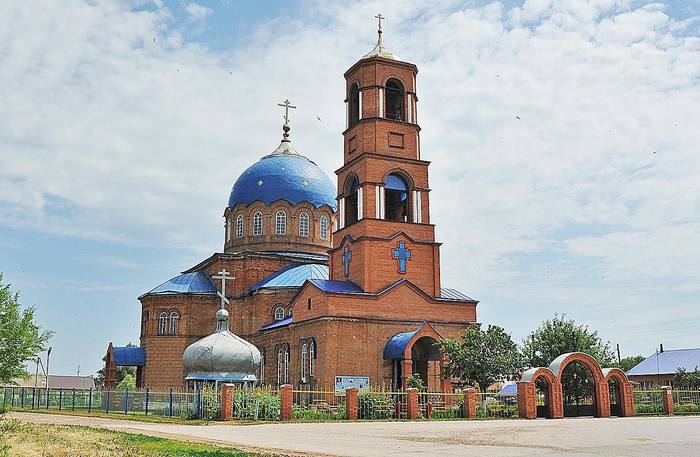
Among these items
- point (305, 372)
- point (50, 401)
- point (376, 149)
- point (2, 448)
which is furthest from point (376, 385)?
point (2, 448)

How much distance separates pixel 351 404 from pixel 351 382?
544 centimetres

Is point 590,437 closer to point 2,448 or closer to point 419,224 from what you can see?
point 2,448

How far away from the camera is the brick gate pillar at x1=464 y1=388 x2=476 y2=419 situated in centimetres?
2523

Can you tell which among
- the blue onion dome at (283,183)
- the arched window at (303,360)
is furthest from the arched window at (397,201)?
the blue onion dome at (283,183)

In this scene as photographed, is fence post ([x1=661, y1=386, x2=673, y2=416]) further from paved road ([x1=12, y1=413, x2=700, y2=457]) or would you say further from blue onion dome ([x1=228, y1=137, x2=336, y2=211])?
blue onion dome ([x1=228, y1=137, x2=336, y2=211])

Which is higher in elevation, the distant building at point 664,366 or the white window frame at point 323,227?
the white window frame at point 323,227

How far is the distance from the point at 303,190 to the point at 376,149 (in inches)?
396

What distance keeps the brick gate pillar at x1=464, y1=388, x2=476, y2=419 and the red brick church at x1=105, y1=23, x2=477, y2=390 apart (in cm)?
372

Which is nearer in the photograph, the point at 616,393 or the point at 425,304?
the point at 616,393

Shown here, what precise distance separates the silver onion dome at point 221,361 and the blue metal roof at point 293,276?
35.6ft

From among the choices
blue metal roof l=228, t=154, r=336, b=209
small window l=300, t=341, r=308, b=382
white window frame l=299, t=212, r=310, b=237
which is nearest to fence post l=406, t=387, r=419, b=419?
small window l=300, t=341, r=308, b=382

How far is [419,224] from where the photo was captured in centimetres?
3212

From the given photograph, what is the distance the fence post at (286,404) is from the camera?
22.4 metres

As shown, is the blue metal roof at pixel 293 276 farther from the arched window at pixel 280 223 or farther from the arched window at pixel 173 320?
the arched window at pixel 173 320
